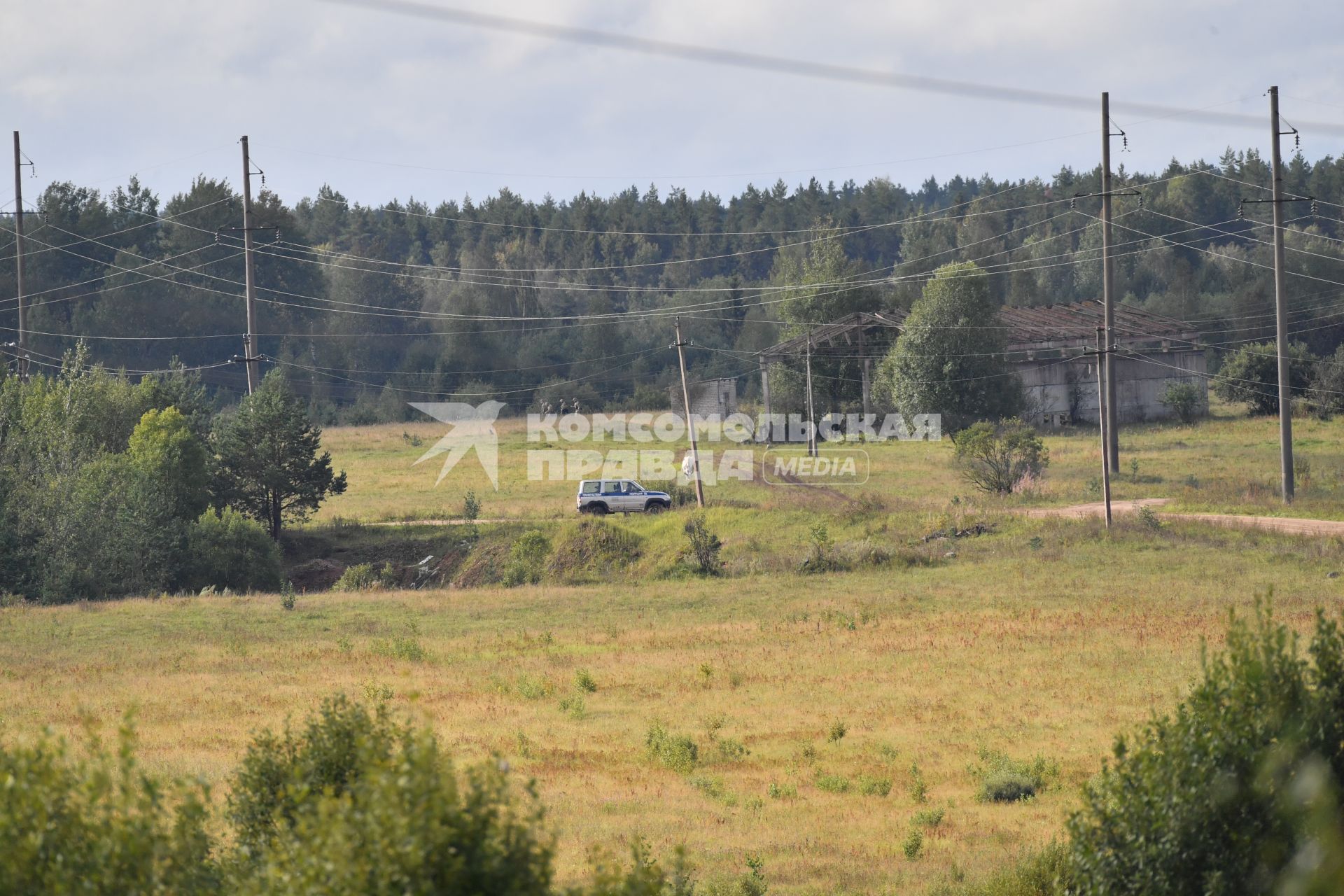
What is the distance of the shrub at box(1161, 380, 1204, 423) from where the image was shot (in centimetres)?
6800

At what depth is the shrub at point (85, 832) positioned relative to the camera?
5.02m

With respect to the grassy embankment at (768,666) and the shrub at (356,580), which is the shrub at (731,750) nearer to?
the grassy embankment at (768,666)

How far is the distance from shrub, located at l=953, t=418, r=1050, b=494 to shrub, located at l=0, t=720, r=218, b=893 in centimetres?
4077

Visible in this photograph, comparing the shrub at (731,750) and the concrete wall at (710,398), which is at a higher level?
the concrete wall at (710,398)

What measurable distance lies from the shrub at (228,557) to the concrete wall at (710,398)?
43674 millimetres

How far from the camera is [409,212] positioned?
146 meters

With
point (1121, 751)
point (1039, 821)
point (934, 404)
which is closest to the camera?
point (1121, 751)

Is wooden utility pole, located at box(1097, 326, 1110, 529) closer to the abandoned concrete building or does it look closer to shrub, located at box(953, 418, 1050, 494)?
shrub, located at box(953, 418, 1050, 494)

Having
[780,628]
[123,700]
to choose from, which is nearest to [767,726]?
[780,628]

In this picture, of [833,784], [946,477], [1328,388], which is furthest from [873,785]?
[1328,388]

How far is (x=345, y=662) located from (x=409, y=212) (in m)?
130

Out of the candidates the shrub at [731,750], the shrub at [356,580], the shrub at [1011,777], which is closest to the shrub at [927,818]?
the shrub at [1011,777]

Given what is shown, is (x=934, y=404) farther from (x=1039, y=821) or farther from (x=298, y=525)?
(x=1039, y=821)

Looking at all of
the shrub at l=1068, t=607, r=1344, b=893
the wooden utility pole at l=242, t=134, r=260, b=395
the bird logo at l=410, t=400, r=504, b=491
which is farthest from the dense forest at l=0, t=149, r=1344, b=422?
the shrub at l=1068, t=607, r=1344, b=893
